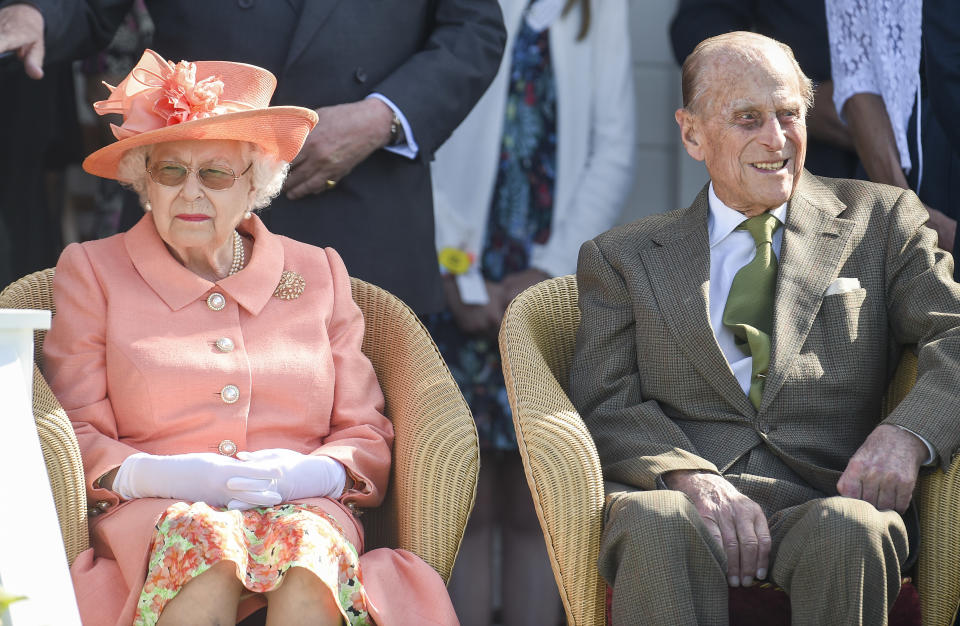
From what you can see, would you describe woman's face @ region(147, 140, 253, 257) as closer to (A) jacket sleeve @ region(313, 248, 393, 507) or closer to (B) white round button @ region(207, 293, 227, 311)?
(B) white round button @ region(207, 293, 227, 311)

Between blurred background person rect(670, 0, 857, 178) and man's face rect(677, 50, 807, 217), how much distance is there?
980 millimetres

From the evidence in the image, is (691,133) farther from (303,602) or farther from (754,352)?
(303,602)

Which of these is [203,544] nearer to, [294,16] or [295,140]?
[295,140]

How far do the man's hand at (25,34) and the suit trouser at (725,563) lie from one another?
205 cm

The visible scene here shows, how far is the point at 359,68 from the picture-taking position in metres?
3.75

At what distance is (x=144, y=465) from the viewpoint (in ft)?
9.27

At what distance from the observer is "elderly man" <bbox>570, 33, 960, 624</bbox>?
8.91 ft

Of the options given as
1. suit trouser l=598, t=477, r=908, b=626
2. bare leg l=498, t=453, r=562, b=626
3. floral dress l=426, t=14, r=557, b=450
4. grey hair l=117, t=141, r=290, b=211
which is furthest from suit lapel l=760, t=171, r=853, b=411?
bare leg l=498, t=453, r=562, b=626

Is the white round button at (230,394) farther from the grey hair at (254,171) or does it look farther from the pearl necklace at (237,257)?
the grey hair at (254,171)

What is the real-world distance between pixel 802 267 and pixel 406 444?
3.51ft

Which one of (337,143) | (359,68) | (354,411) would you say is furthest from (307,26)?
(354,411)

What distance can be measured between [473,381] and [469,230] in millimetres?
535

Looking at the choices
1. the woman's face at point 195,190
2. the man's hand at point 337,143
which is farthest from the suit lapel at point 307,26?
the woman's face at point 195,190

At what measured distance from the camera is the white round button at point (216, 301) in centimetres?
308
